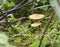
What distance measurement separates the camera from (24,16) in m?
2.39

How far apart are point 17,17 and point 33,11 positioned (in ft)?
0.78

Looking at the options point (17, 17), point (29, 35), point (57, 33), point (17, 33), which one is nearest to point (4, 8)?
point (17, 17)

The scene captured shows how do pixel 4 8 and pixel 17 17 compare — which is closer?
pixel 4 8

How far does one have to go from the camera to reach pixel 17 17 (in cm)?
238

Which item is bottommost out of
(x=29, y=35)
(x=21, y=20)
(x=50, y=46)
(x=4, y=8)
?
(x=50, y=46)

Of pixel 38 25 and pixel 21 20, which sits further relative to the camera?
pixel 21 20

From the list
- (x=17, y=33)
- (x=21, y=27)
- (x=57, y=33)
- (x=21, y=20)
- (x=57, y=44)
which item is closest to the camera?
(x=57, y=44)

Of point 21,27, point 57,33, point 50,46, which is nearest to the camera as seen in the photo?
point 50,46

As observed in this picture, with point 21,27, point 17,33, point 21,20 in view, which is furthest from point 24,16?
point 17,33

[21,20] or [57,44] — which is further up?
[21,20]

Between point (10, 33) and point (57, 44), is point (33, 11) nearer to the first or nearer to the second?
point (10, 33)

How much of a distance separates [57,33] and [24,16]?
0.70 m

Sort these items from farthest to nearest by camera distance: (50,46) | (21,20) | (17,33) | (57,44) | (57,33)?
1. (21,20)
2. (17,33)
3. (57,33)
4. (50,46)
5. (57,44)

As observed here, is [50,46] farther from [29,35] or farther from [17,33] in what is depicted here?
[17,33]
